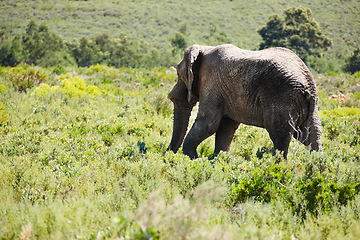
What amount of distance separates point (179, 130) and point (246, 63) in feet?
6.17

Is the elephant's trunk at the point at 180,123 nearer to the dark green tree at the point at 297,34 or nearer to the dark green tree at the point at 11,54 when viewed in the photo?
the dark green tree at the point at 11,54

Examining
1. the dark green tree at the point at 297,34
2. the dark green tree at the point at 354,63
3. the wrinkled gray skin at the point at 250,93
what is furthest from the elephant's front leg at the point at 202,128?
the dark green tree at the point at 297,34

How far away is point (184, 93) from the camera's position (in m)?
5.39

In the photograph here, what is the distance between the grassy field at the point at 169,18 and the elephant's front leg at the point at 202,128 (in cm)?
4497

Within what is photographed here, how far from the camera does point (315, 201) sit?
2.93m

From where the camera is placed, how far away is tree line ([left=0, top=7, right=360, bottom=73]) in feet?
110

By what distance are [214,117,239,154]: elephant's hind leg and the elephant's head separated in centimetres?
65

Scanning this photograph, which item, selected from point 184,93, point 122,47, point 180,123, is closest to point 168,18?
point 122,47

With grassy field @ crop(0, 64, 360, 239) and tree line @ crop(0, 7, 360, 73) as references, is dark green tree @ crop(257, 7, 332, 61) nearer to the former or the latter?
tree line @ crop(0, 7, 360, 73)

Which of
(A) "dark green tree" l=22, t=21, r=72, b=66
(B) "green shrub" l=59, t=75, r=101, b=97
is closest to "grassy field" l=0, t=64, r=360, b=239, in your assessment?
(B) "green shrub" l=59, t=75, r=101, b=97

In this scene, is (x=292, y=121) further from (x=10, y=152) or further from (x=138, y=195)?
(x=10, y=152)

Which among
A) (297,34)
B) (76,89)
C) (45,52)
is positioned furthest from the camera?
(297,34)

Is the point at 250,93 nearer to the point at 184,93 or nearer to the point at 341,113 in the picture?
the point at 184,93

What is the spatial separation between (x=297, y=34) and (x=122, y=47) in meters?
26.0
